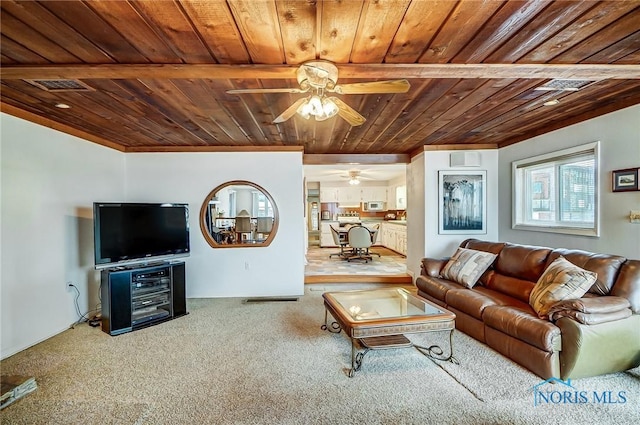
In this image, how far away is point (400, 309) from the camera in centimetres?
280

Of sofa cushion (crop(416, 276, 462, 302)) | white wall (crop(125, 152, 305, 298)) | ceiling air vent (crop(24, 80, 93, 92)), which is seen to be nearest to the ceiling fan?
ceiling air vent (crop(24, 80, 93, 92))

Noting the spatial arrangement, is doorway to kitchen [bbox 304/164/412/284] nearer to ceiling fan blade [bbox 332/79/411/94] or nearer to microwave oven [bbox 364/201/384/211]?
microwave oven [bbox 364/201/384/211]

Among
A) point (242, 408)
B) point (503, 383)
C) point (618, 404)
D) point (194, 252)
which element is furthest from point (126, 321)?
point (618, 404)

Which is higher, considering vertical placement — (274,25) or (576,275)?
(274,25)

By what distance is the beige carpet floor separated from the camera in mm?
1957

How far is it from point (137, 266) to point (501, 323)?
3.85 m

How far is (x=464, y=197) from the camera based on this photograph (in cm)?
476

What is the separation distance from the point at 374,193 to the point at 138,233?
26.2ft

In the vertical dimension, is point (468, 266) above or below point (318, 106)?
below

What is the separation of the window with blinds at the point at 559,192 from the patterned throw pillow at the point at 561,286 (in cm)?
98

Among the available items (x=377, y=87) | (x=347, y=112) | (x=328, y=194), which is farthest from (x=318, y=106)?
(x=328, y=194)

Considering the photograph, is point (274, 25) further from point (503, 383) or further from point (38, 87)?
point (503, 383)

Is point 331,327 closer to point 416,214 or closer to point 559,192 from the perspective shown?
point 416,214

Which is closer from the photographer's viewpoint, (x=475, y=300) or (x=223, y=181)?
(x=475, y=300)
